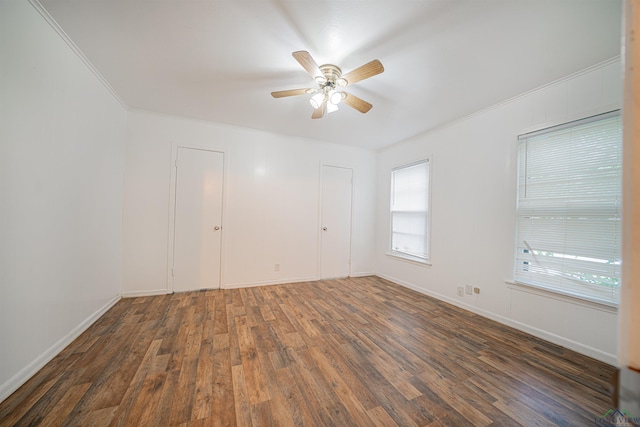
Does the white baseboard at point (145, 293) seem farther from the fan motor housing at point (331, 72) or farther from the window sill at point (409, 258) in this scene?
the window sill at point (409, 258)

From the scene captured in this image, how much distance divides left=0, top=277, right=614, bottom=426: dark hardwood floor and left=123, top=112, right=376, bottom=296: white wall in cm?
80

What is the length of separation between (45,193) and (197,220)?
1573 mm

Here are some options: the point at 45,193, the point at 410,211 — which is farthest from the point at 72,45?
the point at 410,211

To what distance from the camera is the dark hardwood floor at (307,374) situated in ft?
4.26

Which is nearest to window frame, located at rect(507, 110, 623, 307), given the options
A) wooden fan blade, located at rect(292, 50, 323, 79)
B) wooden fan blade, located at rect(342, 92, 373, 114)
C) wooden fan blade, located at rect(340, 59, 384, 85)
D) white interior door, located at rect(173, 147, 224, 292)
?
wooden fan blade, located at rect(342, 92, 373, 114)

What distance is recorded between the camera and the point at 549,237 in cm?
212

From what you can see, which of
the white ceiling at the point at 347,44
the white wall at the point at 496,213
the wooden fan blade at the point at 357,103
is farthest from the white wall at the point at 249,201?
the wooden fan blade at the point at 357,103

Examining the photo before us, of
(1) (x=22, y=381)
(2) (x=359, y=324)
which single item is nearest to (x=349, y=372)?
(2) (x=359, y=324)

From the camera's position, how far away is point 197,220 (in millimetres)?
3152

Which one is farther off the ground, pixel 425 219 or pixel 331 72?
pixel 331 72

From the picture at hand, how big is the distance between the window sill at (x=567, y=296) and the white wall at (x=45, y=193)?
402 centimetres

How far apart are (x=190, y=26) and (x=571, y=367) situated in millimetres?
3851

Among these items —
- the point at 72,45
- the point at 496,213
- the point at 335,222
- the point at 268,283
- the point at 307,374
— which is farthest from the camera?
the point at 335,222

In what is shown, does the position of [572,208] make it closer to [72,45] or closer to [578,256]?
[578,256]
